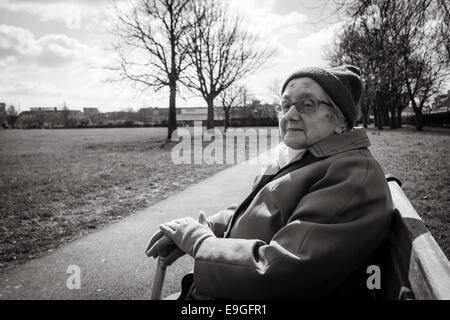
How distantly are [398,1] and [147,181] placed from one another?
761 cm

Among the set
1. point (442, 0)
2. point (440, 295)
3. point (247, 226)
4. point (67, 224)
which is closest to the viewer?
point (440, 295)

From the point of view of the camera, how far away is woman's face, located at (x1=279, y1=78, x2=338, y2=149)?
1753mm

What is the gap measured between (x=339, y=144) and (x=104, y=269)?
294 centimetres

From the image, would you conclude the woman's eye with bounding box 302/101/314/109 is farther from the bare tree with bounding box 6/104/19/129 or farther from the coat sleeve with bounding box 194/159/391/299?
the bare tree with bounding box 6/104/19/129

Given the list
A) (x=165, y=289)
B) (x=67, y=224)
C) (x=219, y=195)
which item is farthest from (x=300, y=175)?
(x=219, y=195)

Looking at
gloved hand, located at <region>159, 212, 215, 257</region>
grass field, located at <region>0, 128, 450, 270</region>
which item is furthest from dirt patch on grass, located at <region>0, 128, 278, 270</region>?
gloved hand, located at <region>159, 212, 215, 257</region>

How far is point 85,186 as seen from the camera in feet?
26.8

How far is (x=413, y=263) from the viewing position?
106cm

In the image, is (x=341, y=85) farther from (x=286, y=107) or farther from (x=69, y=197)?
(x=69, y=197)

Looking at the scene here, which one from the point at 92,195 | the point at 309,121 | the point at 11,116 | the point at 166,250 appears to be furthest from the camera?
the point at 11,116

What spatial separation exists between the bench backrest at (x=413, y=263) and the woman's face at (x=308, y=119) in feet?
1.81

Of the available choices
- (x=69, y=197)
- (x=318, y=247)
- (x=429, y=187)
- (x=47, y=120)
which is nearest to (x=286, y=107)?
(x=318, y=247)

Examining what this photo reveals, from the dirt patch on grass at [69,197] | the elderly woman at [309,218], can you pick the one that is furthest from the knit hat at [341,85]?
the dirt patch on grass at [69,197]
